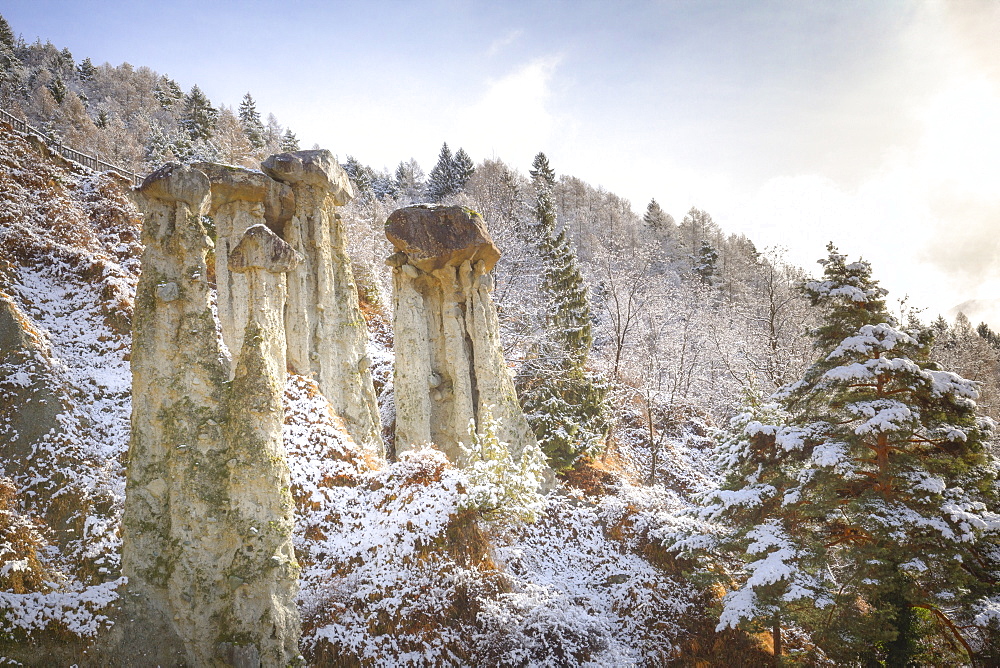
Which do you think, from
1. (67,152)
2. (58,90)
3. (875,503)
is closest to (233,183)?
(875,503)

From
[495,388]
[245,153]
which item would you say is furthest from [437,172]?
[495,388]

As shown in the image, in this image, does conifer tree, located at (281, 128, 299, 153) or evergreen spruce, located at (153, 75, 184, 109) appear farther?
evergreen spruce, located at (153, 75, 184, 109)

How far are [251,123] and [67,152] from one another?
31.7 meters

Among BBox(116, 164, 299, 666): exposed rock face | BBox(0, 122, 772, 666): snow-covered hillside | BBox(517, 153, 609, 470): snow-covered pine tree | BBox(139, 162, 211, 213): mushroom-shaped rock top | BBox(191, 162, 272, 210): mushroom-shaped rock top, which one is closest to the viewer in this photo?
BBox(116, 164, 299, 666): exposed rock face

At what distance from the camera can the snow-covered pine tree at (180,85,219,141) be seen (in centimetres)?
4738

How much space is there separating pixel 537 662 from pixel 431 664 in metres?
1.74

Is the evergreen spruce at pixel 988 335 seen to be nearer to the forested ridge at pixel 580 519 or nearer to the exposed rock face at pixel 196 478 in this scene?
the forested ridge at pixel 580 519

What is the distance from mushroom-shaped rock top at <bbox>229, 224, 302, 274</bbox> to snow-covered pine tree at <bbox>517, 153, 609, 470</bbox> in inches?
335

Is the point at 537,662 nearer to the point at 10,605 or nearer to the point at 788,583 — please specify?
the point at 788,583

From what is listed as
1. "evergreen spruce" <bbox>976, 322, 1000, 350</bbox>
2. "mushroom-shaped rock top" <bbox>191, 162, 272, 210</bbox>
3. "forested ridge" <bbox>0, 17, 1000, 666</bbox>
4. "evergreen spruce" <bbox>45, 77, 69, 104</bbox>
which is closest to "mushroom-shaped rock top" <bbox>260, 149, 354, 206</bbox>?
"mushroom-shaped rock top" <bbox>191, 162, 272, 210</bbox>

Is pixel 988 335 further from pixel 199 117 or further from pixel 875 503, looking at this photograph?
pixel 199 117

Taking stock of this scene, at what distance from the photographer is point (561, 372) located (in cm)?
1692

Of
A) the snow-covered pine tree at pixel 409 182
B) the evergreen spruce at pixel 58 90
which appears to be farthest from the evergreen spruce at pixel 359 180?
the evergreen spruce at pixel 58 90

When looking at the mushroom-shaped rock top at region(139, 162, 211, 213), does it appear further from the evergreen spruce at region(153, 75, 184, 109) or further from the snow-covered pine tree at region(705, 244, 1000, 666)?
the evergreen spruce at region(153, 75, 184, 109)
